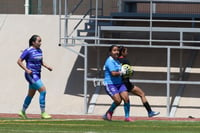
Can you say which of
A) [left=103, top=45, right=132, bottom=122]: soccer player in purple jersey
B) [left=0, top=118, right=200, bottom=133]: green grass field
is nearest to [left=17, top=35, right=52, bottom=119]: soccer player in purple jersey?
[left=0, top=118, right=200, bottom=133]: green grass field

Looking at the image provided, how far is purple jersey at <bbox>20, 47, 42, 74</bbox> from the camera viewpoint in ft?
56.4

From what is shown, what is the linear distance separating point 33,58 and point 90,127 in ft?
9.62

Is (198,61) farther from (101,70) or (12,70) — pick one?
(12,70)

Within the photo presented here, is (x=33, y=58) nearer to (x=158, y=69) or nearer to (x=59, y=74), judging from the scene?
(x=59, y=74)

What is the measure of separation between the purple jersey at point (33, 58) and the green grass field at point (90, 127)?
138 centimetres

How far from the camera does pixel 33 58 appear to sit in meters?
17.2

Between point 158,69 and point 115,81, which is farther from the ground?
point 115,81

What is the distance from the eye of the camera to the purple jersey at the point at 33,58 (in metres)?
17.2

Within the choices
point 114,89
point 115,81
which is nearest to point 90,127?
point 114,89

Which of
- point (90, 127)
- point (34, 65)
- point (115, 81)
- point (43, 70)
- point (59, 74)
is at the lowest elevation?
point (90, 127)

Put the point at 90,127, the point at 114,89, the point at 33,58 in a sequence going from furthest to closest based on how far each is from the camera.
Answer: the point at 33,58 < the point at 114,89 < the point at 90,127

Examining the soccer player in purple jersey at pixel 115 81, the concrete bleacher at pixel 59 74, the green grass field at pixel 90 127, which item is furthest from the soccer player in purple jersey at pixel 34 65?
the concrete bleacher at pixel 59 74

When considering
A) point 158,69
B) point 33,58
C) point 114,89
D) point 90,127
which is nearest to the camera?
point 90,127

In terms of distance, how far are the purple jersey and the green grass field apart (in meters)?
1.38
